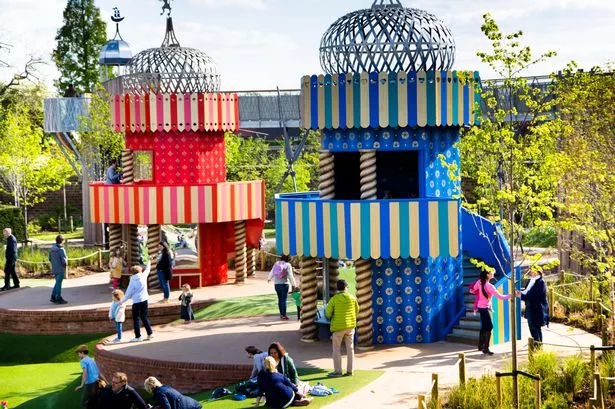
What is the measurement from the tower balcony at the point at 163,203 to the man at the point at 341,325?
415 inches

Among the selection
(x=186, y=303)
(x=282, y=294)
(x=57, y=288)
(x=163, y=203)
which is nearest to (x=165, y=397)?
(x=282, y=294)

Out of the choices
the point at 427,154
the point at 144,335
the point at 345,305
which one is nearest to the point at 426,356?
the point at 345,305

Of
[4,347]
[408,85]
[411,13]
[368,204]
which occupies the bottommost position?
[4,347]

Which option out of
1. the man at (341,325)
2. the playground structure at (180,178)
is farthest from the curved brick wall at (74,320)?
the man at (341,325)

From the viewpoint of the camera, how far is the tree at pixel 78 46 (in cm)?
6578

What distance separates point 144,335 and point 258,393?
663 cm

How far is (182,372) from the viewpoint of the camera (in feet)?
64.1

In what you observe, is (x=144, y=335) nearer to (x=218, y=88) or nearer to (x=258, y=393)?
(x=258, y=393)

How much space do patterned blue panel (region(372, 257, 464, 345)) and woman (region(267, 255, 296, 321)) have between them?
2751mm

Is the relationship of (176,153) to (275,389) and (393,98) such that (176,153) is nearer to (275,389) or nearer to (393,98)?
(393,98)

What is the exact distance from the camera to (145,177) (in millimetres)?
32375

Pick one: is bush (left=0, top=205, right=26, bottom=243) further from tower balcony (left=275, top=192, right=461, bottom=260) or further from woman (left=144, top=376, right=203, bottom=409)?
woman (left=144, top=376, right=203, bottom=409)

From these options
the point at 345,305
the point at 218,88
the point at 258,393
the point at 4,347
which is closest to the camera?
the point at 258,393

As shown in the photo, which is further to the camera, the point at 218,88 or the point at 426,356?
the point at 218,88
